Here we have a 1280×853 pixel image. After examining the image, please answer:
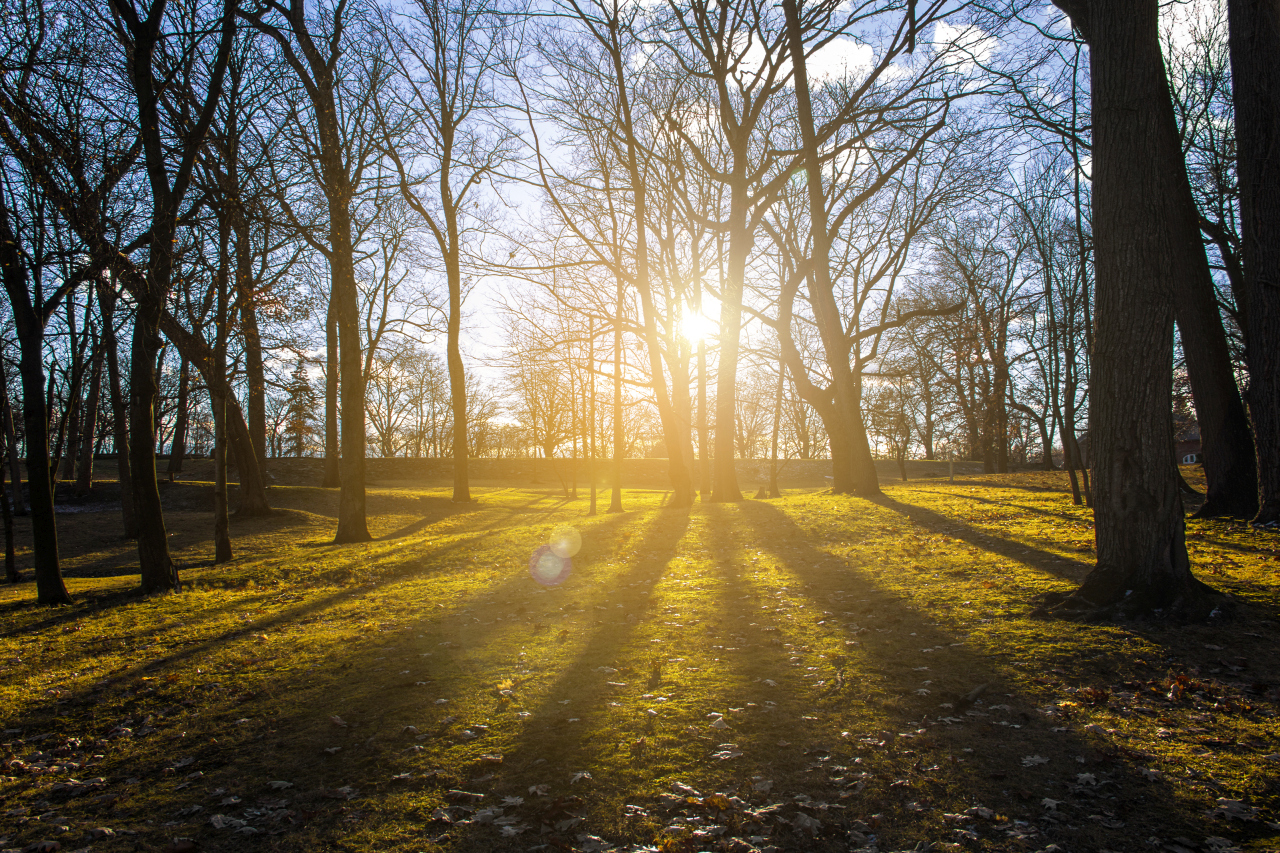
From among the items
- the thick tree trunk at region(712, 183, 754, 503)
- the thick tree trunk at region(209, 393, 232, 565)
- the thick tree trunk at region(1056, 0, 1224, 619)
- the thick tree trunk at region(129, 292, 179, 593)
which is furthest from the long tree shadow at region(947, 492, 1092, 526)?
the thick tree trunk at region(209, 393, 232, 565)

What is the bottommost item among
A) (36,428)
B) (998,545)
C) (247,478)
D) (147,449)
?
(998,545)

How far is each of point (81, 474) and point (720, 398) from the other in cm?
2137

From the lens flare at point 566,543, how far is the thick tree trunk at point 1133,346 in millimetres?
7130

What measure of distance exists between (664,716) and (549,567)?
18.7 feet

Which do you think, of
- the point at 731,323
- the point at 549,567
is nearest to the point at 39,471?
the point at 549,567

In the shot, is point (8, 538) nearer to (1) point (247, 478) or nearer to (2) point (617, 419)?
(1) point (247, 478)

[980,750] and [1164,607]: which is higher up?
[1164,607]

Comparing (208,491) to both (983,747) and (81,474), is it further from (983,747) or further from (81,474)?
(983,747)

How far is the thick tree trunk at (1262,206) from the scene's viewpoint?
25.2 feet

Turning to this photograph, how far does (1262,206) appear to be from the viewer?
26.0 feet

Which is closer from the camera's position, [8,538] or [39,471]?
[39,471]

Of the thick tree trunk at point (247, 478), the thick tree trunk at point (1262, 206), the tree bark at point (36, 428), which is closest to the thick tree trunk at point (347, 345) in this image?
the tree bark at point (36, 428)

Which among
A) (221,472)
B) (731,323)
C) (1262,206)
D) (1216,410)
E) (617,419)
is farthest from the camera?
(617,419)

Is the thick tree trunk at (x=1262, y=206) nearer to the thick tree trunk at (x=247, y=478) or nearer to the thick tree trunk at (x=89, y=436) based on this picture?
the thick tree trunk at (x=247, y=478)
